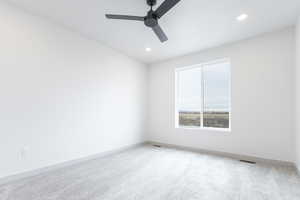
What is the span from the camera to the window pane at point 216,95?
373 cm

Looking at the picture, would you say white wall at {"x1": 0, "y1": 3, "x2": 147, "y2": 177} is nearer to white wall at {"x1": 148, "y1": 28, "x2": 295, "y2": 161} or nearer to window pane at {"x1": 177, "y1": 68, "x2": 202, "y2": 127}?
window pane at {"x1": 177, "y1": 68, "x2": 202, "y2": 127}

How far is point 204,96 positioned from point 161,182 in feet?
8.78

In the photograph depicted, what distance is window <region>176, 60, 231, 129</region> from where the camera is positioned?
12.3 feet

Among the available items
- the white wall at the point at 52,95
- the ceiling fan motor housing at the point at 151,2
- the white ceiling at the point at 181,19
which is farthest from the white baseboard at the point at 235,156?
the ceiling fan motor housing at the point at 151,2

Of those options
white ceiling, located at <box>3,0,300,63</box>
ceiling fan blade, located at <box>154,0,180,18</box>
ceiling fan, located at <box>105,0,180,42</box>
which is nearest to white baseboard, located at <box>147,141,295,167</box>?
white ceiling, located at <box>3,0,300,63</box>

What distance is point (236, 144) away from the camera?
3.39 m

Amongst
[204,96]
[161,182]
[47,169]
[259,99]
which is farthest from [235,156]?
[47,169]

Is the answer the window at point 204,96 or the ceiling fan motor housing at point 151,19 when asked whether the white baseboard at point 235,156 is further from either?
the ceiling fan motor housing at point 151,19

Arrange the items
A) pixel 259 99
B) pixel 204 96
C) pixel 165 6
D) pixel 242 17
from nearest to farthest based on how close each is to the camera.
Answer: pixel 165 6, pixel 242 17, pixel 259 99, pixel 204 96

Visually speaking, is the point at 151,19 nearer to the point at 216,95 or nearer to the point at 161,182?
the point at 161,182

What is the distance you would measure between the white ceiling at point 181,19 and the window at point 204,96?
75 cm

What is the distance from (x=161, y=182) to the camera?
2260 millimetres

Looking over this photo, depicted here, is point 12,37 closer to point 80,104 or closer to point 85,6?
point 85,6

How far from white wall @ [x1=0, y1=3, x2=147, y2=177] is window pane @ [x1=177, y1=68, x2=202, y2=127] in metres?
1.85
